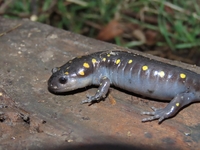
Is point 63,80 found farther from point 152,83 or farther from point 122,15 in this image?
point 122,15

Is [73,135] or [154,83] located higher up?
[154,83]

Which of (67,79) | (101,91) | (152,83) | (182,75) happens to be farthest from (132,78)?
(67,79)

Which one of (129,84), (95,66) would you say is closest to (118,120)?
(129,84)

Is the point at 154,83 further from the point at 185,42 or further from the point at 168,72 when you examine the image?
the point at 185,42

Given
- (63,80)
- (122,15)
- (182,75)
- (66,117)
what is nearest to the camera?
(66,117)

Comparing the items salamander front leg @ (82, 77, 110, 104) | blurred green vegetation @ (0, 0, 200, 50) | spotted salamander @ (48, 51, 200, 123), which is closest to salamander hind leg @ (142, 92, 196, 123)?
spotted salamander @ (48, 51, 200, 123)

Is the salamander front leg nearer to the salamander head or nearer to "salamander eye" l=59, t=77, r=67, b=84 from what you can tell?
the salamander head
